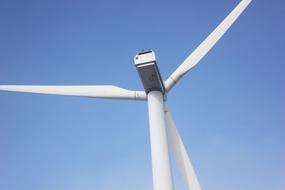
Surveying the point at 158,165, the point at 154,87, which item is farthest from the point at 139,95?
the point at 158,165

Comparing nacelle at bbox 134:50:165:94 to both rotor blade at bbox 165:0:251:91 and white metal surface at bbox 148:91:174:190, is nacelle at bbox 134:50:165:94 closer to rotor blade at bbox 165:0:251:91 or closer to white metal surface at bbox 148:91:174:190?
white metal surface at bbox 148:91:174:190

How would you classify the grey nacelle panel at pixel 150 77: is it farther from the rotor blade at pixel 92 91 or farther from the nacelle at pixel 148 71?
the rotor blade at pixel 92 91

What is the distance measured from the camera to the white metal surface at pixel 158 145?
15.2 m

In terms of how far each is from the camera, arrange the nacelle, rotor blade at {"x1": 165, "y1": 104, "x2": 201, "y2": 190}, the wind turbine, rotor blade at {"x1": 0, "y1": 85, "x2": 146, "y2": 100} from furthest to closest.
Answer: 1. rotor blade at {"x1": 0, "y1": 85, "x2": 146, "y2": 100}
2. the nacelle
3. rotor blade at {"x1": 165, "y1": 104, "x2": 201, "y2": 190}
4. the wind turbine

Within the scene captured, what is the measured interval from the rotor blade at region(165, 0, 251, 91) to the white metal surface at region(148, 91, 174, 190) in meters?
1.72

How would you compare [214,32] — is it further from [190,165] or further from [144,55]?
[190,165]

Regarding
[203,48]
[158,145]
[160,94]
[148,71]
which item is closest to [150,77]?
[148,71]

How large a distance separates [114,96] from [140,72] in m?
2.76

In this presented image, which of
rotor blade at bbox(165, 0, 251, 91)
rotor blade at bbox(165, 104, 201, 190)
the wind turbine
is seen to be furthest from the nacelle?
rotor blade at bbox(165, 104, 201, 190)

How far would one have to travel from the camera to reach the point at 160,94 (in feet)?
59.2

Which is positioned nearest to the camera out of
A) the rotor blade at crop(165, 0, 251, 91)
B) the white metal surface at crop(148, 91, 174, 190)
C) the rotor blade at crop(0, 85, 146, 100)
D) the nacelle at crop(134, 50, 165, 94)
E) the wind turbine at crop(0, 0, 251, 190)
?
the white metal surface at crop(148, 91, 174, 190)

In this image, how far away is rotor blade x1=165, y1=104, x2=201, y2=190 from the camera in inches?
641

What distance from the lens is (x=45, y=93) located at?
19.6 metres

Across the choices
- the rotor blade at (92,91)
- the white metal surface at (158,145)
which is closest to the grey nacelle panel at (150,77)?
the white metal surface at (158,145)
